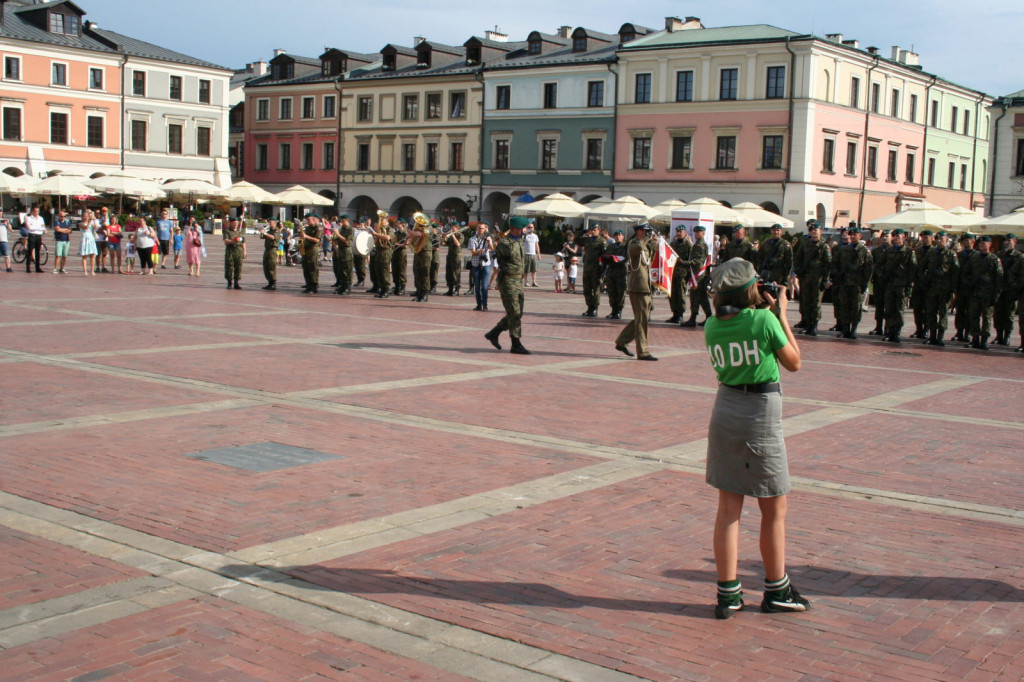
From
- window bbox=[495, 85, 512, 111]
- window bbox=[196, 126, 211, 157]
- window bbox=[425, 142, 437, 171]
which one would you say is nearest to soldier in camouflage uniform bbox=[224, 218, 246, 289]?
window bbox=[495, 85, 512, 111]

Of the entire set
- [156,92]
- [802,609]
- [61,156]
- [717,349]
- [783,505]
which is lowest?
[802,609]

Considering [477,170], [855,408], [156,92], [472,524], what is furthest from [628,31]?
[472,524]

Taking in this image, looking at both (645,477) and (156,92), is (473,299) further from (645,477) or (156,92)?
(156,92)

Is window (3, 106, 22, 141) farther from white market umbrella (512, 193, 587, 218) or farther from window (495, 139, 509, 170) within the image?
white market umbrella (512, 193, 587, 218)

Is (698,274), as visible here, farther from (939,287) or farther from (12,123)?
(12,123)

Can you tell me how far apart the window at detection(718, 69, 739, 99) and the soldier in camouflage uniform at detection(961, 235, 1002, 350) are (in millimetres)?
36897

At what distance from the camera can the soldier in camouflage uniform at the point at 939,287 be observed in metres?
17.7

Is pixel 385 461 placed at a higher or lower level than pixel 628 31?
lower

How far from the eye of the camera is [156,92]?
64.0 meters

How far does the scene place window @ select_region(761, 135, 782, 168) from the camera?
5188cm

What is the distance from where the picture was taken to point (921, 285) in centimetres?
1817

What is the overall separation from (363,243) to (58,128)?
4267 centimetres

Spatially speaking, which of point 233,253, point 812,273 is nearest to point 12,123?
point 233,253

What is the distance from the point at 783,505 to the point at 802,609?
49 centimetres
